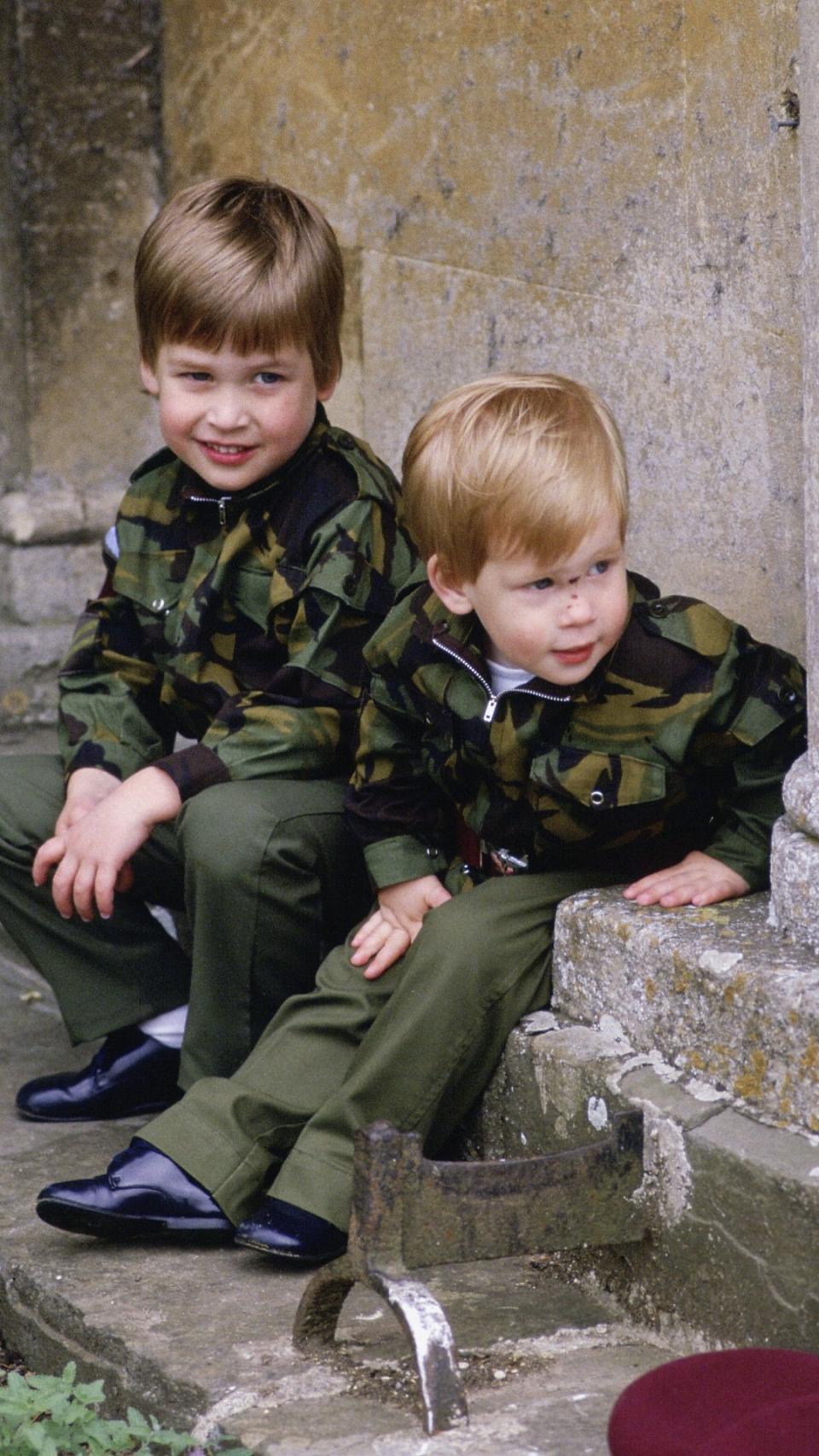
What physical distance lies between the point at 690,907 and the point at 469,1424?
62cm

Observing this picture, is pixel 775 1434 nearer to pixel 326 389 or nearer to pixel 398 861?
pixel 398 861

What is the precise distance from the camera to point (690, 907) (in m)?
2.07

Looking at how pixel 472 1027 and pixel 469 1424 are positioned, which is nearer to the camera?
pixel 469 1424

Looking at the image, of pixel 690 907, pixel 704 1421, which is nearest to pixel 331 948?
pixel 690 907

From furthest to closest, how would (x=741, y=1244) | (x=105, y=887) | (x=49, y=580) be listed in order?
(x=49, y=580)
(x=105, y=887)
(x=741, y=1244)

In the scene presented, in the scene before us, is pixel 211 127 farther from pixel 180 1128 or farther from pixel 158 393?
pixel 180 1128

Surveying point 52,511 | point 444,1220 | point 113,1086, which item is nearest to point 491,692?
point 444,1220

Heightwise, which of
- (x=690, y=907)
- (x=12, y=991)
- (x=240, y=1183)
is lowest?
(x=12, y=991)

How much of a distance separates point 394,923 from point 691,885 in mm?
388

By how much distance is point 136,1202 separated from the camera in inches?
83.4

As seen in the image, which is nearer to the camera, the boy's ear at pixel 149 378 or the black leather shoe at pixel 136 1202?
the black leather shoe at pixel 136 1202

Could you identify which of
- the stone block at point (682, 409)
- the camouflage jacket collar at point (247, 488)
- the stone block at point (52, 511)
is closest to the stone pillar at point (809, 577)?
the stone block at point (682, 409)

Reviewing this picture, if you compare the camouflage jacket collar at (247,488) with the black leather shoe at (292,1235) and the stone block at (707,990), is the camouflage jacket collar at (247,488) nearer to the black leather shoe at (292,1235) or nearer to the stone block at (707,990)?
the stone block at (707,990)

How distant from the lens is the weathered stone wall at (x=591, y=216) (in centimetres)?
242
